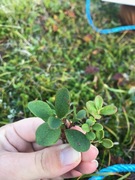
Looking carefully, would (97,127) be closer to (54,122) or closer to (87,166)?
(54,122)

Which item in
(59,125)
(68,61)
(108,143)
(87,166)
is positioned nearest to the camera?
(59,125)

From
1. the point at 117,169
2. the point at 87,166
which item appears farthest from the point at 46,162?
the point at 117,169

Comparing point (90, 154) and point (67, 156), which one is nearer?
point (67, 156)

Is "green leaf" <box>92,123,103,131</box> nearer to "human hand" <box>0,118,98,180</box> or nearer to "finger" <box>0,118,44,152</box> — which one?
"human hand" <box>0,118,98,180</box>

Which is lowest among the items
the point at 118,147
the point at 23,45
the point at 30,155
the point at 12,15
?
the point at 118,147

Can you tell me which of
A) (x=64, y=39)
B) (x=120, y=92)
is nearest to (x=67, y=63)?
(x=64, y=39)

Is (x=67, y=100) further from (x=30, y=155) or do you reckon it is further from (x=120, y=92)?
Result: (x=120, y=92)

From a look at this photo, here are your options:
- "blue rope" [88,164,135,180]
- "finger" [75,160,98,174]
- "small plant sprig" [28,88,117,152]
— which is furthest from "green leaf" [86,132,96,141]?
"blue rope" [88,164,135,180]

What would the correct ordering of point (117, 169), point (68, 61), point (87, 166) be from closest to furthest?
point (87, 166) → point (117, 169) → point (68, 61)
